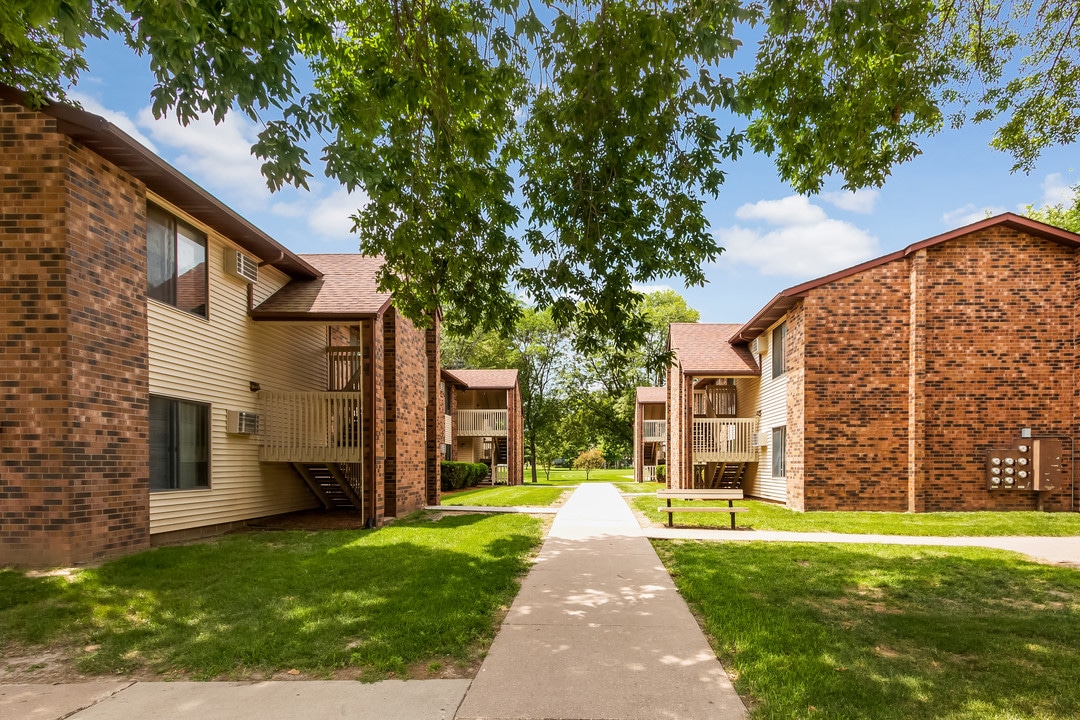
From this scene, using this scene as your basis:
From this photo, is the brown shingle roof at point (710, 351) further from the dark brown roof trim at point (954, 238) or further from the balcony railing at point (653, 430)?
the balcony railing at point (653, 430)

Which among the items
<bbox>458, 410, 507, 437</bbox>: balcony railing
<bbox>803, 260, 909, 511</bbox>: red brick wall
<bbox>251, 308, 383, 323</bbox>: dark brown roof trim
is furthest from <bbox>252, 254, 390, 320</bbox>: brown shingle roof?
<bbox>458, 410, 507, 437</bbox>: balcony railing

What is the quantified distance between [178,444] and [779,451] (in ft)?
49.6

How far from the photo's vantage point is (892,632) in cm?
518

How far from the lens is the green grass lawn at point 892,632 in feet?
12.4

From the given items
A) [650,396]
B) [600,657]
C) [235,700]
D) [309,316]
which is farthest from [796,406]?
[650,396]

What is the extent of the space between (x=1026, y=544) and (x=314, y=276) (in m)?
14.7

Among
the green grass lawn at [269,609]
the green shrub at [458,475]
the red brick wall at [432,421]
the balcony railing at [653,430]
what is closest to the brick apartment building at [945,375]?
the red brick wall at [432,421]

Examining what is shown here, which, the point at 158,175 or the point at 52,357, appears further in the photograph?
the point at 158,175

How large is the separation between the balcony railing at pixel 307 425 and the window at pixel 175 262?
2.66 m

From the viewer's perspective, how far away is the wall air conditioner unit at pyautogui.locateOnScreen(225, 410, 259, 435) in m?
11.6

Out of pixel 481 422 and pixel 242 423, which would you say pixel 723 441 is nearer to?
pixel 481 422

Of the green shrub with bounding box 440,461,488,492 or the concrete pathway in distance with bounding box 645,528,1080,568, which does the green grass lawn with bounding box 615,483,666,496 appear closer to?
the green shrub with bounding box 440,461,488,492

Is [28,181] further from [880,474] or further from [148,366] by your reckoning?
[880,474]

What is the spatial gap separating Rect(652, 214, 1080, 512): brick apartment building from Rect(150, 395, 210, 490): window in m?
13.1
